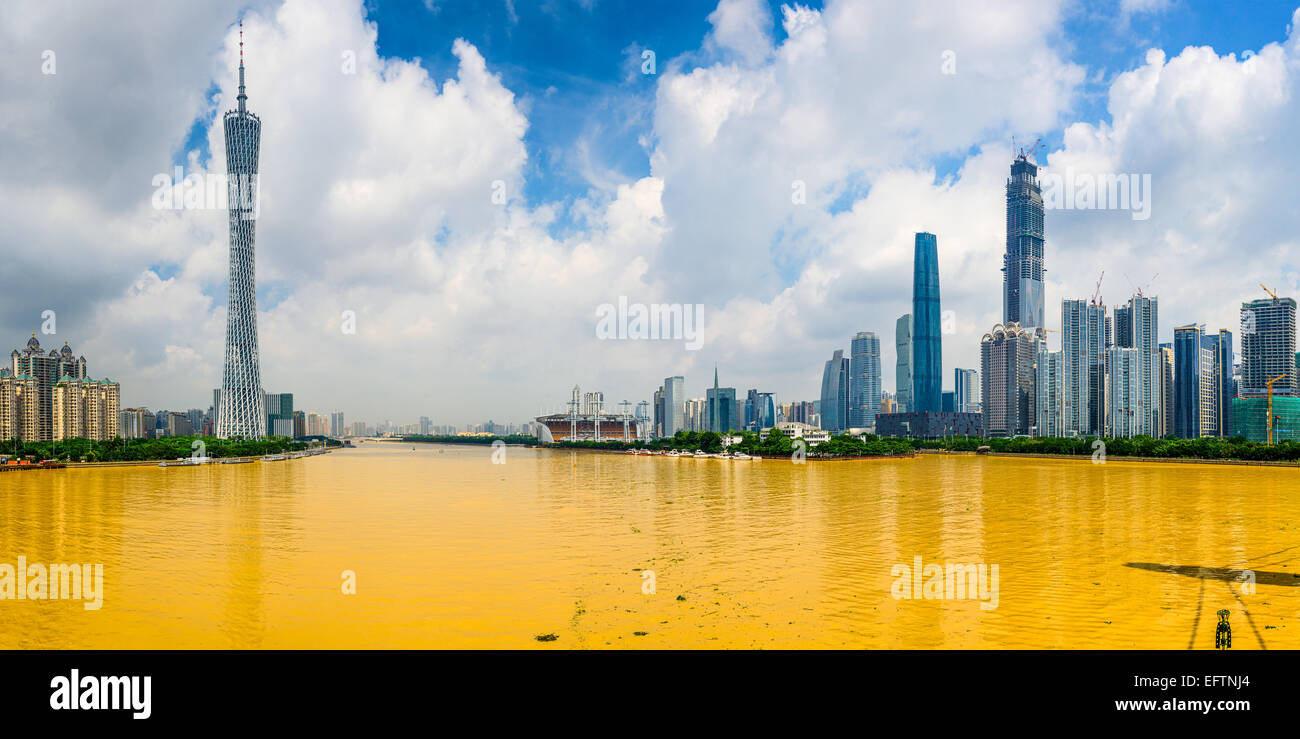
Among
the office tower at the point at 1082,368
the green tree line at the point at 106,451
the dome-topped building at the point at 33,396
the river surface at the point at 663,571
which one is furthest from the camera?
the office tower at the point at 1082,368

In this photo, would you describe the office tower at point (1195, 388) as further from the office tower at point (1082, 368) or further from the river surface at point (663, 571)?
the river surface at point (663, 571)

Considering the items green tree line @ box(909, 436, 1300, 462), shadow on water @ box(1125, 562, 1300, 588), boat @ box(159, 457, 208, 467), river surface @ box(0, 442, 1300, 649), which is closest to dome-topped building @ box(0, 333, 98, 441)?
boat @ box(159, 457, 208, 467)

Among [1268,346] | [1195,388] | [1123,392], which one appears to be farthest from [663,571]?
[1268,346]

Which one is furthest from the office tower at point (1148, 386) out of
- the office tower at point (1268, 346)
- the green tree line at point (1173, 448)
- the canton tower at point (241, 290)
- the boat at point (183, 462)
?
the canton tower at point (241, 290)

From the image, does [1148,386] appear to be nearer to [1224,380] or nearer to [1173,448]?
[1224,380]
